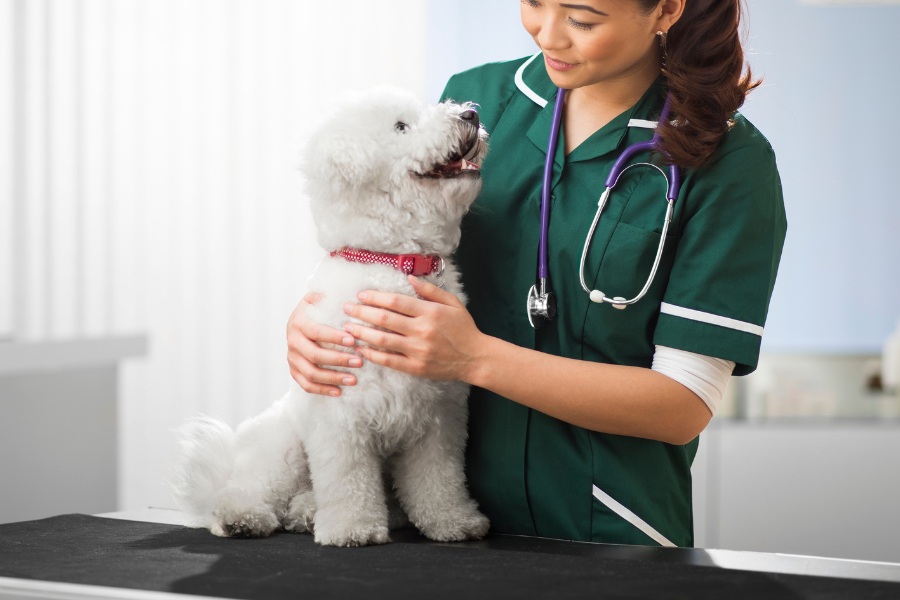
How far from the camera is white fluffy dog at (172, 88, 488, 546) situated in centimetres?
127

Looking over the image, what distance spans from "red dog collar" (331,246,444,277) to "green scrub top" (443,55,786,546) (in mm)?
172

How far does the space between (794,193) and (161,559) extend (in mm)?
2580

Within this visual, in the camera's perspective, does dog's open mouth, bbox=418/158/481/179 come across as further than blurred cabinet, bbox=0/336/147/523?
No

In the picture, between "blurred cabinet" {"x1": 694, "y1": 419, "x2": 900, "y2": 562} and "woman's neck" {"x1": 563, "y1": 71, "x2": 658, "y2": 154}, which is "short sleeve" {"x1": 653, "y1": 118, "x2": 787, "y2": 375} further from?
"blurred cabinet" {"x1": 694, "y1": 419, "x2": 900, "y2": 562}

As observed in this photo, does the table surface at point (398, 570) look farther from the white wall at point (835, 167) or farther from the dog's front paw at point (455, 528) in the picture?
the white wall at point (835, 167)

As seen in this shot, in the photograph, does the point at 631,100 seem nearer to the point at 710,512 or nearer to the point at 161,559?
the point at 161,559

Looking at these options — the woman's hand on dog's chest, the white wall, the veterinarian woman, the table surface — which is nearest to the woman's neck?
the veterinarian woman

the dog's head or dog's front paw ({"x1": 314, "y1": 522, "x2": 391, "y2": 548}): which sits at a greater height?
the dog's head

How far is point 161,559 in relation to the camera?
1148 millimetres

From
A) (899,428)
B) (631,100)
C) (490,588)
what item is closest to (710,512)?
(899,428)

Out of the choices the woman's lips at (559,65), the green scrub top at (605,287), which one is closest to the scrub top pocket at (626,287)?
the green scrub top at (605,287)

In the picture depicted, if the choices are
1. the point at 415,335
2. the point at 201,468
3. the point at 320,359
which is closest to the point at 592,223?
the point at 415,335

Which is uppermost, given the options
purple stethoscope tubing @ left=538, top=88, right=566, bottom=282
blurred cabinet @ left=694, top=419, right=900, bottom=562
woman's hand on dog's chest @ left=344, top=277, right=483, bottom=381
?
purple stethoscope tubing @ left=538, top=88, right=566, bottom=282

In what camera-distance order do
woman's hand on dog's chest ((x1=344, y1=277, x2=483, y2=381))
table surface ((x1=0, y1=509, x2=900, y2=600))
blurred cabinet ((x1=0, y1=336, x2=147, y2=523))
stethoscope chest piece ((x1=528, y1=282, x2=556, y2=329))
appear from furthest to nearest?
blurred cabinet ((x1=0, y1=336, x2=147, y2=523)) → stethoscope chest piece ((x1=528, y1=282, x2=556, y2=329)) → woman's hand on dog's chest ((x1=344, y1=277, x2=483, y2=381)) → table surface ((x1=0, y1=509, x2=900, y2=600))
